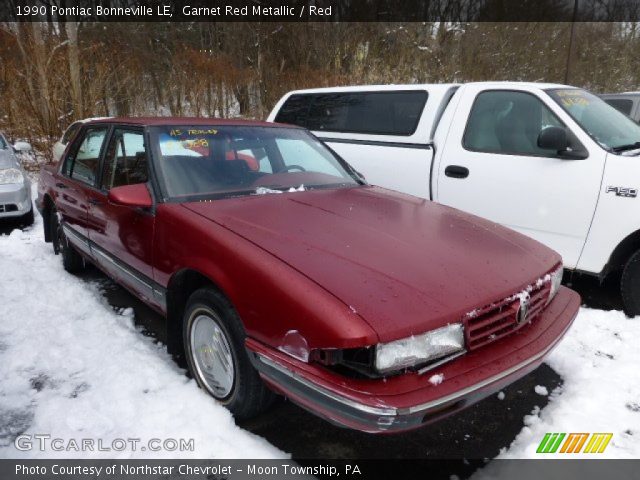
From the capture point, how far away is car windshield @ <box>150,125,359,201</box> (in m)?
2.79

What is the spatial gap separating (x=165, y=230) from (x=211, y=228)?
40 cm

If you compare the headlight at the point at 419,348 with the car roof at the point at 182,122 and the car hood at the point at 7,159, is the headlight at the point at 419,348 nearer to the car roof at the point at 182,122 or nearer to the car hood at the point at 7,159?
the car roof at the point at 182,122

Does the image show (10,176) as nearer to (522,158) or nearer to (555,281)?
(522,158)

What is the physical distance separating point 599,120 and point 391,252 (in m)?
2.87

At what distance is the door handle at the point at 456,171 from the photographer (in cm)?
419

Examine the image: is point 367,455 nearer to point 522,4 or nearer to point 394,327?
point 394,327

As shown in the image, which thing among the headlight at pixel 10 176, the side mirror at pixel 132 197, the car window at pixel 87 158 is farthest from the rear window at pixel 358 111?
→ the headlight at pixel 10 176

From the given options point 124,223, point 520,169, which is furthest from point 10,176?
point 520,169

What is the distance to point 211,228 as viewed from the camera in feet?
7.55

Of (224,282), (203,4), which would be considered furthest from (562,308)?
(203,4)

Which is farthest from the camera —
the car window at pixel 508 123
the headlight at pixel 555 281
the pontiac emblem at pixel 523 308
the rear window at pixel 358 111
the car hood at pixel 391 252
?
the rear window at pixel 358 111

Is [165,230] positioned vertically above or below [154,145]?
below

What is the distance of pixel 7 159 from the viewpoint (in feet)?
20.4

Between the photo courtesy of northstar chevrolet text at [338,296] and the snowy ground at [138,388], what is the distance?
14mm
